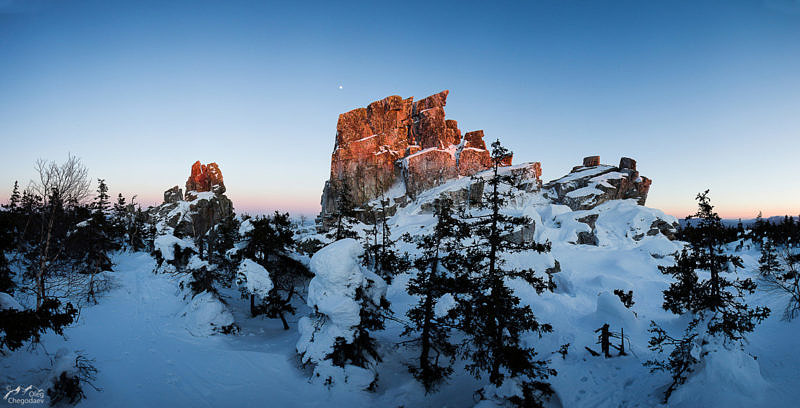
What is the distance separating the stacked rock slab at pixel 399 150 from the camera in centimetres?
7544

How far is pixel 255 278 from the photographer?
51.8 ft

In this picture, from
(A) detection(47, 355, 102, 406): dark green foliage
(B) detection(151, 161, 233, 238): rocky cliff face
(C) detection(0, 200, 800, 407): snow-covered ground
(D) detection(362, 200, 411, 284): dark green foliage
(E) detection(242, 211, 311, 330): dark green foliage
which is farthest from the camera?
(B) detection(151, 161, 233, 238): rocky cliff face

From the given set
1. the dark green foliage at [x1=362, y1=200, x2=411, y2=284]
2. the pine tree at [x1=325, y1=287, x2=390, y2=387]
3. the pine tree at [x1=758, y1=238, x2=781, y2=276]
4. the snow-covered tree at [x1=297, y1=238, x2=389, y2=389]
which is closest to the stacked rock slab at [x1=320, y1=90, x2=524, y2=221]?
the dark green foliage at [x1=362, y1=200, x2=411, y2=284]

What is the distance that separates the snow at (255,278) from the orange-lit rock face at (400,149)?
5809 centimetres

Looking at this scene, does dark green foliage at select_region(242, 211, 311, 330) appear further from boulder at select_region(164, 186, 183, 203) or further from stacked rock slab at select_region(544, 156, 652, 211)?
boulder at select_region(164, 186, 183, 203)

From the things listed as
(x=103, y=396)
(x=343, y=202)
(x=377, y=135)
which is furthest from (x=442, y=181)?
(x=103, y=396)

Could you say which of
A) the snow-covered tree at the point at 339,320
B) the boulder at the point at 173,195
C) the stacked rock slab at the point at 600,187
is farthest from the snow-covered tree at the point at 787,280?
the boulder at the point at 173,195

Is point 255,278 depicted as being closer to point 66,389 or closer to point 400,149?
point 66,389

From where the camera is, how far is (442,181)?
74812 millimetres

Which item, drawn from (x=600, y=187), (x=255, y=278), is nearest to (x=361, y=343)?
(x=255, y=278)

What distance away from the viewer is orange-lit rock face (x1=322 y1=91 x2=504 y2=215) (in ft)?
248

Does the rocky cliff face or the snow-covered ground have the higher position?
the rocky cliff face

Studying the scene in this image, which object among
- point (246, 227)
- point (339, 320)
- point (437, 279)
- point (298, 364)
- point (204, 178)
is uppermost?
point (204, 178)

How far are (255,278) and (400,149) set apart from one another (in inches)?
2869
